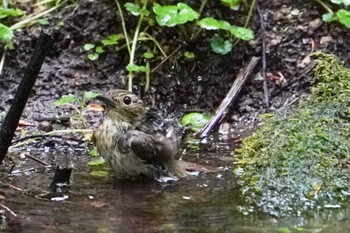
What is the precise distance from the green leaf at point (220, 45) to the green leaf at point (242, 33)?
6.7 inches

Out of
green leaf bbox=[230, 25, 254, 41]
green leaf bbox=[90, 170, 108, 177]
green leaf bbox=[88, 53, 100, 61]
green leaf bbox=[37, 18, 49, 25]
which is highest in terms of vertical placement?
green leaf bbox=[37, 18, 49, 25]

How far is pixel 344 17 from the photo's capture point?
7035 millimetres

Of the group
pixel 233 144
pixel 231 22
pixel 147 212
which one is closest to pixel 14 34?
pixel 231 22

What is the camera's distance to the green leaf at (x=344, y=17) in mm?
6992

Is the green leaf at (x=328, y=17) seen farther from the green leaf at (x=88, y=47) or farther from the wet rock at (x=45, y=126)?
the wet rock at (x=45, y=126)

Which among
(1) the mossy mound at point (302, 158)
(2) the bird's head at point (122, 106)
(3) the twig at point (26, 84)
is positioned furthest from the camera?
(2) the bird's head at point (122, 106)

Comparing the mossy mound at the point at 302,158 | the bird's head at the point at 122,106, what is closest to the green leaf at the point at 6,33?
the bird's head at the point at 122,106

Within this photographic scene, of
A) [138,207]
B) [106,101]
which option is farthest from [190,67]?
[138,207]

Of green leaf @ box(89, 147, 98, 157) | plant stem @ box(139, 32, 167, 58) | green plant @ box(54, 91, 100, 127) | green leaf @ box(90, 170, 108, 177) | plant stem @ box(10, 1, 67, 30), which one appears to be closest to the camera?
green leaf @ box(90, 170, 108, 177)

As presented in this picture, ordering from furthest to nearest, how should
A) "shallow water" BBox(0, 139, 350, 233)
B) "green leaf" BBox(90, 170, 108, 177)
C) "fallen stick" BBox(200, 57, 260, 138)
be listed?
"fallen stick" BBox(200, 57, 260, 138)
"green leaf" BBox(90, 170, 108, 177)
"shallow water" BBox(0, 139, 350, 233)

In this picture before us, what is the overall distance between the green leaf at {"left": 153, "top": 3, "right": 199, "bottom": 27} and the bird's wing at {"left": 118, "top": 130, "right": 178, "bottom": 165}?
167cm

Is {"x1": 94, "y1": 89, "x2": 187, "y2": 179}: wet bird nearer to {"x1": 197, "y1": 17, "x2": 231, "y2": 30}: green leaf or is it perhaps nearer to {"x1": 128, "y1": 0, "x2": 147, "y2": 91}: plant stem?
{"x1": 128, "y1": 0, "x2": 147, "y2": 91}: plant stem

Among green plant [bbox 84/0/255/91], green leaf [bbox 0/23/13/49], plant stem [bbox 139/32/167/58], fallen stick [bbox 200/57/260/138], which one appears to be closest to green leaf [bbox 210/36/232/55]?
green plant [bbox 84/0/255/91]

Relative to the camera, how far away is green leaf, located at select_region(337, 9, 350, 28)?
6.99 m
